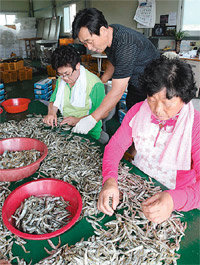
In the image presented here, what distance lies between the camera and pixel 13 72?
822 centimetres

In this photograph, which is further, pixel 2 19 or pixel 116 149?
pixel 2 19

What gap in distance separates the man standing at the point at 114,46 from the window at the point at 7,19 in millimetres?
17583

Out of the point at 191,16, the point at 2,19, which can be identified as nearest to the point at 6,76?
the point at 191,16

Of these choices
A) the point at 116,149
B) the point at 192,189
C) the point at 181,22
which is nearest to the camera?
the point at 192,189

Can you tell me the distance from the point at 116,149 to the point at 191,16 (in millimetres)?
6334

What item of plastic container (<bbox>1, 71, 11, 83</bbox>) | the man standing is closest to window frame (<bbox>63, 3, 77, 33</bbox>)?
plastic container (<bbox>1, 71, 11, 83</bbox>)

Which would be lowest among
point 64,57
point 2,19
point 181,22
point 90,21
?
point 64,57

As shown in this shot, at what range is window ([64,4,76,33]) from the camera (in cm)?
1241

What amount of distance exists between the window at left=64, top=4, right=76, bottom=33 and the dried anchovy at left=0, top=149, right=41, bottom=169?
12402mm

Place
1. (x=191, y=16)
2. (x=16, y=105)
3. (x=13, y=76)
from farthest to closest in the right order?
(x=13, y=76) → (x=191, y=16) → (x=16, y=105)

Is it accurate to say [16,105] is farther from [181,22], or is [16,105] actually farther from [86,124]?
[181,22]

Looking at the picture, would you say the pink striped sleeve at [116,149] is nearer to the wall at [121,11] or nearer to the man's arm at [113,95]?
the man's arm at [113,95]

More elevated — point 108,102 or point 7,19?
point 7,19

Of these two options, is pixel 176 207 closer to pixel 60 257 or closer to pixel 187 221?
pixel 187 221
